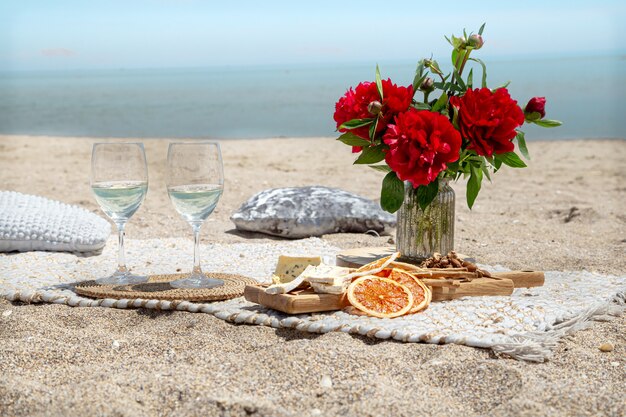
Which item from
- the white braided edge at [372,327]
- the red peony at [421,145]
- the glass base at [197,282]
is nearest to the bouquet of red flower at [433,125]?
the red peony at [421,145]

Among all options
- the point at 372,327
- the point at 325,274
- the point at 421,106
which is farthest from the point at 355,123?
the point at 372,327

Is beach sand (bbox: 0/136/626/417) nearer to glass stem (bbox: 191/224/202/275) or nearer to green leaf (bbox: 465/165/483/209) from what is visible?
glass stem (bbox: 191/224/202/275)

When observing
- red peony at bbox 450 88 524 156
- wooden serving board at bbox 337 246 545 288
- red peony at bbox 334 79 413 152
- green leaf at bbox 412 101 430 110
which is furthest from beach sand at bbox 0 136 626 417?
green leaf at bbox 412 101 430 110

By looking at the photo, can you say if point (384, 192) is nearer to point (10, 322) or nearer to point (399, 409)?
point (399, 409)

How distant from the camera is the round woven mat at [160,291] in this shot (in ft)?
10.3

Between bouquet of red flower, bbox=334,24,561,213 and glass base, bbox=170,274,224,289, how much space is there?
2.70 ft

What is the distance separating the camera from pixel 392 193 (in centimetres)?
317

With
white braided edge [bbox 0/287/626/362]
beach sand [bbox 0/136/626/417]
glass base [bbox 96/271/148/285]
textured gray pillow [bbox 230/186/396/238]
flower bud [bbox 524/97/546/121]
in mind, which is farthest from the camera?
textured gray pillow [bbox 230/186/396/238]

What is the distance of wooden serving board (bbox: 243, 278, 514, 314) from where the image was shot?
9.43 feet

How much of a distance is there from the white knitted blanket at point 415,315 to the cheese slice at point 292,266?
0.18 metres

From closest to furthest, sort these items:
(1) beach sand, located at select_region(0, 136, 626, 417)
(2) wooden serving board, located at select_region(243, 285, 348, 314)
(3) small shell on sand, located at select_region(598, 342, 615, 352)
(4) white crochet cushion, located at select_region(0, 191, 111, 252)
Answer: (1) beach sand, located at select_region(0, 136, 626, 417) → (3) small shell on sand, located at select_region(598, 342, 615, 352) → (2) wooden serving board, located at select_region(243, 285, 348, 314) → (4) white crochet cushion, located at select_region(0, 191, 111, 252)

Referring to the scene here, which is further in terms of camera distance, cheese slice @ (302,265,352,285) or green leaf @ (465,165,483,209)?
green leaf @ (465,165,483,209)

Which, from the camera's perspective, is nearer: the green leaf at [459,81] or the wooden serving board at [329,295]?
the wooden serving board at [329,295]

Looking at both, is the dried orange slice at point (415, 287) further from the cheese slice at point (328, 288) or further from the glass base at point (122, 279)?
the glass base at point (122, 279)
